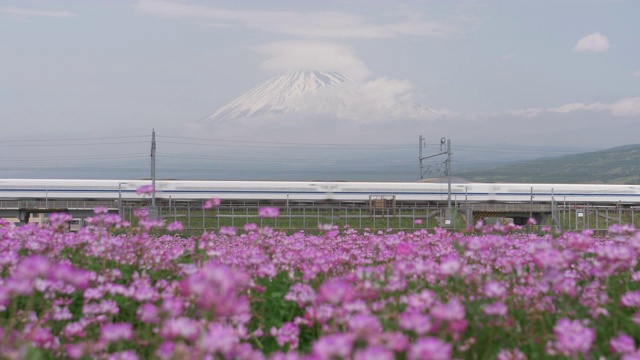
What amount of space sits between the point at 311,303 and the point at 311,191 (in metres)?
62.1

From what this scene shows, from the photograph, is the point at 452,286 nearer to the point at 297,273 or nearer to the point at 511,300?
the point at 511,300

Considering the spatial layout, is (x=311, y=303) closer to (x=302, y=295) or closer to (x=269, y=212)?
(x=302, y=295)

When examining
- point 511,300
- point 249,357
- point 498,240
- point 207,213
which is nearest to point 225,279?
point 249,357

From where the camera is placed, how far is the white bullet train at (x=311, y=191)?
65.1 metres

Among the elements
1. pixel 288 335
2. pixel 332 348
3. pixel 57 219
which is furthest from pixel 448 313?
pixel 57 219

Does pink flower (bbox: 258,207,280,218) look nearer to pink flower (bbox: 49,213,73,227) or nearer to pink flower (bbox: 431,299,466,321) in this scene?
pink flower (bbox: 49,213,73,227)

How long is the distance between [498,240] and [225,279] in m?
2.93

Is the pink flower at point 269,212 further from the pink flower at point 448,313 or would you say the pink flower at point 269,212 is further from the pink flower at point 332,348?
the pink flower at point 332,348

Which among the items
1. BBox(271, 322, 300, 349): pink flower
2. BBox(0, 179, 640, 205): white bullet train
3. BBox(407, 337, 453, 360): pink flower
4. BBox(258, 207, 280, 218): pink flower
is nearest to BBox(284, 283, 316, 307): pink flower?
BBox(271, 322, 300, 349): pink flower

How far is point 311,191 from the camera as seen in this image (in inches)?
2657

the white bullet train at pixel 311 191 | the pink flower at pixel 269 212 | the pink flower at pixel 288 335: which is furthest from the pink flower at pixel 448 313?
the white bullet train at pixel 311 191

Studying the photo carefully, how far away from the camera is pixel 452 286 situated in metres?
5.64

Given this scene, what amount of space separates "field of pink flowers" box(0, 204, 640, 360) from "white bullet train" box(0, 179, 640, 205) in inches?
2242

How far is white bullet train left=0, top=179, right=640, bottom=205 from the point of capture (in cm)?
6506
